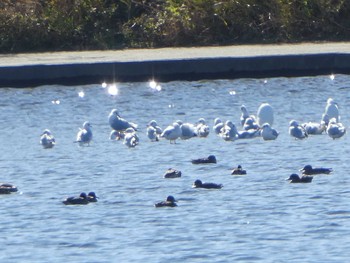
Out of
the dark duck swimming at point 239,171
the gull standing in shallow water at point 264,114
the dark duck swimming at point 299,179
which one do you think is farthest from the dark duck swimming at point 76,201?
the gull standing in shallow water at point 264,114

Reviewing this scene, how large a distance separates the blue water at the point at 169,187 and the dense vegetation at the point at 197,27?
12.4ft

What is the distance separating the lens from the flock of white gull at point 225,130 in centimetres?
1305

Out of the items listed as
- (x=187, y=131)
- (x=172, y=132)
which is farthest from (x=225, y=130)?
(x=172, y=132)

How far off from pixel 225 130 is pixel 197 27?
23.7ft

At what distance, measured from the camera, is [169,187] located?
10836mm

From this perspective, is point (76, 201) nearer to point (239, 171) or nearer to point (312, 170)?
point (239, 171)

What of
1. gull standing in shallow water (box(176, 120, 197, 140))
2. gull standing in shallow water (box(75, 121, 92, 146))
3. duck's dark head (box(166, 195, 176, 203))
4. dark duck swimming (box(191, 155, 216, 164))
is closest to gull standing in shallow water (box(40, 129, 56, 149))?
gull standing in shallow water (box(75, 121, 92, 146))

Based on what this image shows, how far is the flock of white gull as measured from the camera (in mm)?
13047

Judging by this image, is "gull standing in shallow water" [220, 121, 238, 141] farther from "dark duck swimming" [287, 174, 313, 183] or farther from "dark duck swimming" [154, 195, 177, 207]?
"dark duck swimming" [154, 195, 177, 207]

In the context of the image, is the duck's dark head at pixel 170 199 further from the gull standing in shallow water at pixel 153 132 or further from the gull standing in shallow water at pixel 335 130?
the gull standing in shallow water at pixel 335 130

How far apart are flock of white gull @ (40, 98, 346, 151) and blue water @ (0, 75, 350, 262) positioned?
10 cm

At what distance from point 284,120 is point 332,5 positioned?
6309mm

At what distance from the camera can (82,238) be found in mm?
9148

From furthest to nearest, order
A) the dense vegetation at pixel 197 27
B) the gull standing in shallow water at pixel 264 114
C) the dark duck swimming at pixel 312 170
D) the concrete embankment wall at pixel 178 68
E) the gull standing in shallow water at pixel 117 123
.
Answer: the dense vegetation at pixel 197 27 → the concrete embankment wall at pixel 178 68 → the gull standing in shallow water at pixel 264 114 → the gull standing in shallow water at pixel 117 123 → the dark duck swimming at pixel 312 170
